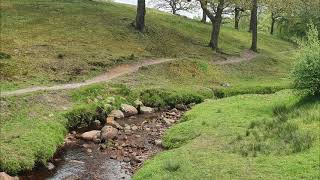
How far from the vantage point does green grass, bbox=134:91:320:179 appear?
66.7 ft

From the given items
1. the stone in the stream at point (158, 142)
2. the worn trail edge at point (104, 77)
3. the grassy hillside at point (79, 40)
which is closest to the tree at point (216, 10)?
the grassy hillside at point (79, 40)

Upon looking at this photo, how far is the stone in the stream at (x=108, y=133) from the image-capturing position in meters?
29.3

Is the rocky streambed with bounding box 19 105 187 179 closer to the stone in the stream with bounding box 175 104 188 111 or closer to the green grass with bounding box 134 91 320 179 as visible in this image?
the green grass with bounding box 134 91 320 179

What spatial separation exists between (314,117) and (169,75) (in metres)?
21.8

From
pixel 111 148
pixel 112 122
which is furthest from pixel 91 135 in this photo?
pixel 112 122

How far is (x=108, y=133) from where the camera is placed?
29531 mm

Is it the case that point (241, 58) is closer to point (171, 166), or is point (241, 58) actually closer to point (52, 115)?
point (52, 115)

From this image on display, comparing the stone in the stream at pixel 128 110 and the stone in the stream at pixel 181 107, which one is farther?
the stone in the stream at pixel 181 107

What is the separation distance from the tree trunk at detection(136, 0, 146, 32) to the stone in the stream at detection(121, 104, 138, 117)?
2222 cm

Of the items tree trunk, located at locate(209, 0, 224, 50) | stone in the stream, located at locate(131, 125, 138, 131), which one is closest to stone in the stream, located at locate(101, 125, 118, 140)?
stone in the stream, located at locate(131, 125, 138, 131)

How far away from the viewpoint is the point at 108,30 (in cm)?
5553

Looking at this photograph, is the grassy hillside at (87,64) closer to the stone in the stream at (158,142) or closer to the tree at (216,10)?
the stone in the stream at (158,142)

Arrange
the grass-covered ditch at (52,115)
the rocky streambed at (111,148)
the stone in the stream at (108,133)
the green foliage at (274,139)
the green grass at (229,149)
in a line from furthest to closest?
the stone in the stream at (108,133), the grass-covered ditch at (52,115), the rocky streambed at (111,148), the green foliage at (274,139), the green grass at (229,149)

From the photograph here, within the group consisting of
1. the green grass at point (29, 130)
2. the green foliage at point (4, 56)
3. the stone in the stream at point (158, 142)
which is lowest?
the stone in the stream at point (158, 142)
